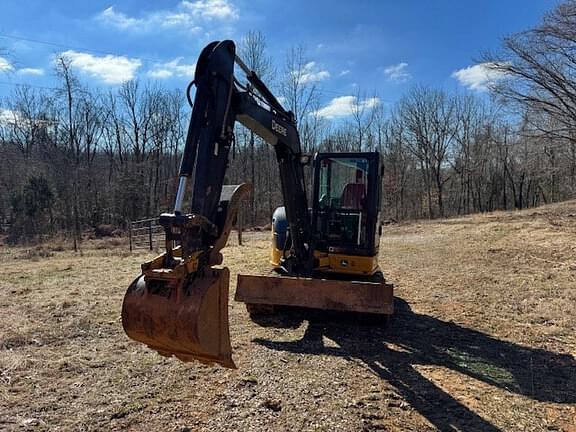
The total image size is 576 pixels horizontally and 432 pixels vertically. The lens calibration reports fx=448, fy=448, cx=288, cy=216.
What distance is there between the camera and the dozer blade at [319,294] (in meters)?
5.58

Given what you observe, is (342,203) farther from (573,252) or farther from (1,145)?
(1,145)

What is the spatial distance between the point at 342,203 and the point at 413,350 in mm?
2345

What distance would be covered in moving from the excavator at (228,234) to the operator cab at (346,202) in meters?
0.01

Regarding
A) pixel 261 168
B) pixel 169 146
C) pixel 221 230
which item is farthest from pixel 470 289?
pixel 169 146

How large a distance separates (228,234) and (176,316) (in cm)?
95

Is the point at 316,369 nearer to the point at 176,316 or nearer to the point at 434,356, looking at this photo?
the point at 434,356

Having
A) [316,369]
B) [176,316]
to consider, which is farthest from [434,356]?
[176,316]

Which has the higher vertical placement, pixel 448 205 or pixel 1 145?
pixel 1 145

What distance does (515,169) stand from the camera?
143 ft

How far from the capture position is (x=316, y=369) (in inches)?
180

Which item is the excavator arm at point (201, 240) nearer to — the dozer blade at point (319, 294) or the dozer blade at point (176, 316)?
the dozer blade at point (176, 316)

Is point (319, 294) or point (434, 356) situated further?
point (319, 294)

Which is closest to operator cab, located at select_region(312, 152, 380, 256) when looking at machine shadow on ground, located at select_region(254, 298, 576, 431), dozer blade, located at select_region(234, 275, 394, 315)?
dozer blade, located at select_region(234, 275, 394, 315)

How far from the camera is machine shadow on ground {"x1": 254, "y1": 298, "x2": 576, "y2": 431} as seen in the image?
3951 mm
